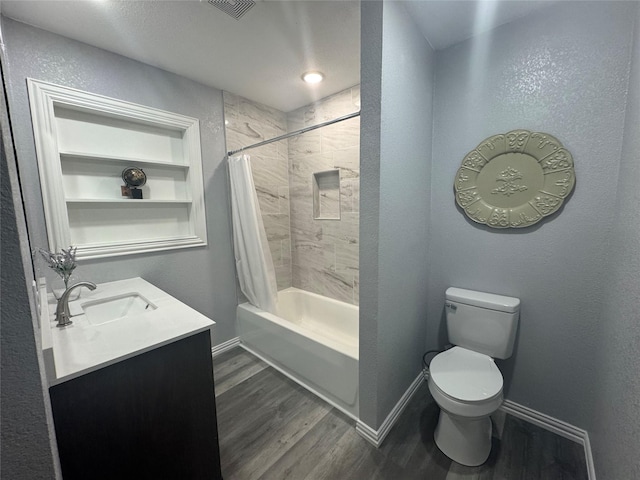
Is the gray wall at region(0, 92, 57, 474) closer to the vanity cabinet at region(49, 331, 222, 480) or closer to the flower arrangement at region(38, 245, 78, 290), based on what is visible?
the vanity cabinet at region(49, 331, 222, 480)

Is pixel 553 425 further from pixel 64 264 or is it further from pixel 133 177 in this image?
pixel 133 177

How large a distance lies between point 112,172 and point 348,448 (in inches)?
94.3

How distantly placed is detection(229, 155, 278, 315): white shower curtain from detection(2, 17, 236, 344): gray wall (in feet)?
0.52

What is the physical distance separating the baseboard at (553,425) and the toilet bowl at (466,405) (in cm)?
39

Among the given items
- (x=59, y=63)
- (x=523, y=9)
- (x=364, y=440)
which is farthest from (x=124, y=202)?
(x=523, y=9)

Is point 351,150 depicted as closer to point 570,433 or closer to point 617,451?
point 617,451

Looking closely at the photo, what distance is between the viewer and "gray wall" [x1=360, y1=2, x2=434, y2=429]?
4.03 ft

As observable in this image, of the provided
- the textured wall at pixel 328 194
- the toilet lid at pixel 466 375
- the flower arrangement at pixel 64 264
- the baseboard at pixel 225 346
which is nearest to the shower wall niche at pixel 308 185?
the textured wall at pixel 328 194

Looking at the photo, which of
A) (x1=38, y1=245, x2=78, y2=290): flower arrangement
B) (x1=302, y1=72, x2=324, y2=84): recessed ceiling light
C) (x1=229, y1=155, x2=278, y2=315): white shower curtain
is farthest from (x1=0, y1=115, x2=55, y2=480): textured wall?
(x1=302, y1=72, x2=324, y2=84): recessed ceiling light

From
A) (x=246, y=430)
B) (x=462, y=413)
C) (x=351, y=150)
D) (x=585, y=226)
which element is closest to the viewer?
(x=462, y=413)

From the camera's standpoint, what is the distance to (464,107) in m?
1.65

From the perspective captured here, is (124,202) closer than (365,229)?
No

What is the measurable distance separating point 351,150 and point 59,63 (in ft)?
6.60

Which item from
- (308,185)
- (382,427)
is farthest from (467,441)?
(308,185)
